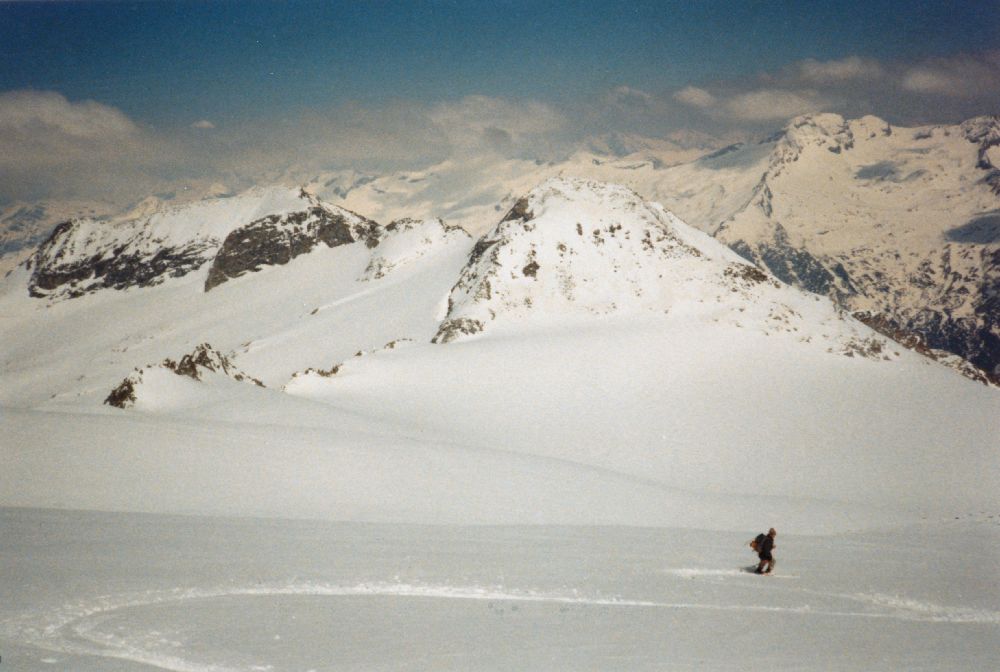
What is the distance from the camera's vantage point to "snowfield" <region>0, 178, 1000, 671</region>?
1098 centimetres

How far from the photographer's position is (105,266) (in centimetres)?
11275

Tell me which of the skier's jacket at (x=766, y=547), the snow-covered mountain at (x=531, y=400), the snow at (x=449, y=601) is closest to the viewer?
the snow at (x=449, y=601)

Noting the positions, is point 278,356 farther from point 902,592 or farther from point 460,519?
point 902,592

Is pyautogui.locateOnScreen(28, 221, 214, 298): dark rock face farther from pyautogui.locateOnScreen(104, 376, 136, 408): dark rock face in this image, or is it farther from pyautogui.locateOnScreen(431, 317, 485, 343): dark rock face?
pyautogui.locateOnScreen(104, 376, 136, 408): dark rock face

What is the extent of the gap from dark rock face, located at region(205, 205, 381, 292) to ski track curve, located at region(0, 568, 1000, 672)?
90.1 m

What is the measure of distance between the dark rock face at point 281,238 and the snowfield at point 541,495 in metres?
43.8

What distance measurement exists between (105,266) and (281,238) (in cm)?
3357

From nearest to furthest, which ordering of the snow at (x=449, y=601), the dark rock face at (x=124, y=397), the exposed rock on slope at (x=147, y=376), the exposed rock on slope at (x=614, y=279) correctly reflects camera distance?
the snow at (x=449, y=601)
the dark rock face at (x=124, y=397)
the exposed rock on slope at (x=147, y=376)
the exposed rock on slope at (x=614, y=279)

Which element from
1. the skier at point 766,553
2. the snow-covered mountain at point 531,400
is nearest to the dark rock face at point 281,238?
the snow-covered mountain at point 531,400

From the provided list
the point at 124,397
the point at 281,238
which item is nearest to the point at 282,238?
the point at 281,238

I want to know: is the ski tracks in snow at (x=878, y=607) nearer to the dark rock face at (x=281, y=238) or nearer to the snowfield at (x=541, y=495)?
the snowfield at (x=541, y=495)

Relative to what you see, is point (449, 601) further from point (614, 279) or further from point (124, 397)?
point (614, 279)

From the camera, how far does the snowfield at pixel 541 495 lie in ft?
36.0

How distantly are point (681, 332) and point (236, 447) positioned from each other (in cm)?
3465
